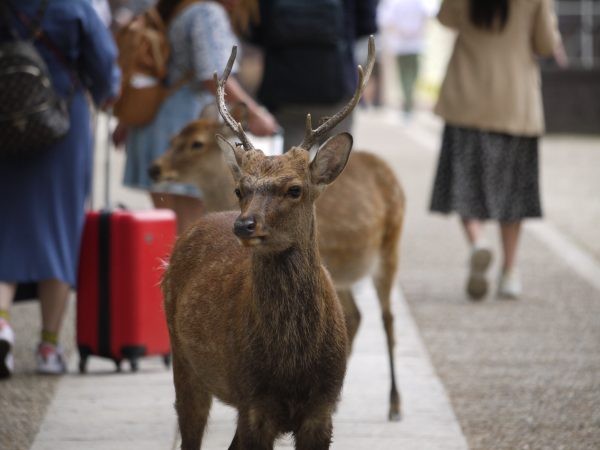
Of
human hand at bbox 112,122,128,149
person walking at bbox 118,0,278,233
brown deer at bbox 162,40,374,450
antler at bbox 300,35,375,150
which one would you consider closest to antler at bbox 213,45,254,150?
brown deer at bbox 162,40,374,450

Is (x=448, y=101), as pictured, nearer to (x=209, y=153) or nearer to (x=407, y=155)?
(x=209, y=153)

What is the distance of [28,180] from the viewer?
672 centimetres

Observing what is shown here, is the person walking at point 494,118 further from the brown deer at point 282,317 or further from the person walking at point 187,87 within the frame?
the brown deer at point 282,317

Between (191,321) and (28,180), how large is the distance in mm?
2309

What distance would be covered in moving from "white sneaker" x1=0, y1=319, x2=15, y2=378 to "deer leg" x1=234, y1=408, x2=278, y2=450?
2560mm

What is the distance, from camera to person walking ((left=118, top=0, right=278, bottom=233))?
23.2ft

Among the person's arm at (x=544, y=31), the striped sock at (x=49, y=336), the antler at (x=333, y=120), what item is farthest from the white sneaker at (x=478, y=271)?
the antler at (x=333, y=120)

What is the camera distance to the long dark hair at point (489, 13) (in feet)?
29.1

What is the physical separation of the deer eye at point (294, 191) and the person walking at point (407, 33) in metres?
20.0

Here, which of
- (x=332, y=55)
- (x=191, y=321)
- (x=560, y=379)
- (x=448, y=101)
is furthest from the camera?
(x=448, y=101)

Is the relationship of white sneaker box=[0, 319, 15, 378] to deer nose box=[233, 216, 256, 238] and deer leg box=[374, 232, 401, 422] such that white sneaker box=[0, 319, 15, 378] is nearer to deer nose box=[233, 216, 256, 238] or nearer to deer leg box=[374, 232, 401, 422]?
deer leg box=[374, 232, 401, 422]

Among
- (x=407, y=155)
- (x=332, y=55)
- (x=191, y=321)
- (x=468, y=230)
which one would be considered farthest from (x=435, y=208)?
(x=407, y=155)

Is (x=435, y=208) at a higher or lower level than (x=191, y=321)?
lower

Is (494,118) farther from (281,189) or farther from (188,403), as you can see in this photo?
(281,189)
